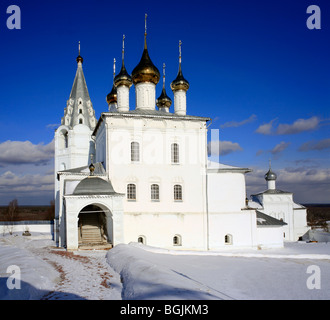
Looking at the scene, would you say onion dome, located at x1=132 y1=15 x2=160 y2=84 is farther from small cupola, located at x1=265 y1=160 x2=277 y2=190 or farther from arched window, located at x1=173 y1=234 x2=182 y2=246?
small cupola, located at x1=265 y1=160 x2=277 y2=190

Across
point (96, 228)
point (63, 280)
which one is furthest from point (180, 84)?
point (63, 280)

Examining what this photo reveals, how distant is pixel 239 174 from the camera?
18.1 m

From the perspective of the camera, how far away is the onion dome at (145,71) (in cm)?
1905

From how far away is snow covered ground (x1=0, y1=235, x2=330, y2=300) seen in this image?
625 cm

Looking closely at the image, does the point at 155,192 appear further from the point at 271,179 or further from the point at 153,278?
the point at 271,179

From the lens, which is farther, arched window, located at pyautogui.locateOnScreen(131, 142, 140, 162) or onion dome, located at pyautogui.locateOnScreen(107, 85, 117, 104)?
onion dome, located at pyautogui.locateOnScreen(107, 85, 117, 104)

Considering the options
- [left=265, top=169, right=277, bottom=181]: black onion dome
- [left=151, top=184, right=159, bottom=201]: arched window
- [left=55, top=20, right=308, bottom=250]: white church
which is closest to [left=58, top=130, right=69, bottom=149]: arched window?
[left=55, top=20, right=308, bottom=250]: white church

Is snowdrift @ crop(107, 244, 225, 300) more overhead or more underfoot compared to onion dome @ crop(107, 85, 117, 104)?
more underfoot

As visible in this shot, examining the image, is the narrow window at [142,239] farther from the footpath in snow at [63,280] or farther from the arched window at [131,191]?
the footpath in snow at [63,280]

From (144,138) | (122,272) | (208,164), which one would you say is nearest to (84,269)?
(122,272)

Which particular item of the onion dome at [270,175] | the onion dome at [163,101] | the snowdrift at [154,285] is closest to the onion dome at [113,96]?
the onion dome at [163,101]

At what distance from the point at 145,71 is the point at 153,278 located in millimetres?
14544

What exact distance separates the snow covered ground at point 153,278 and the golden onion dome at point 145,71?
11044mm

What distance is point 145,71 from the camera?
19.0 m
